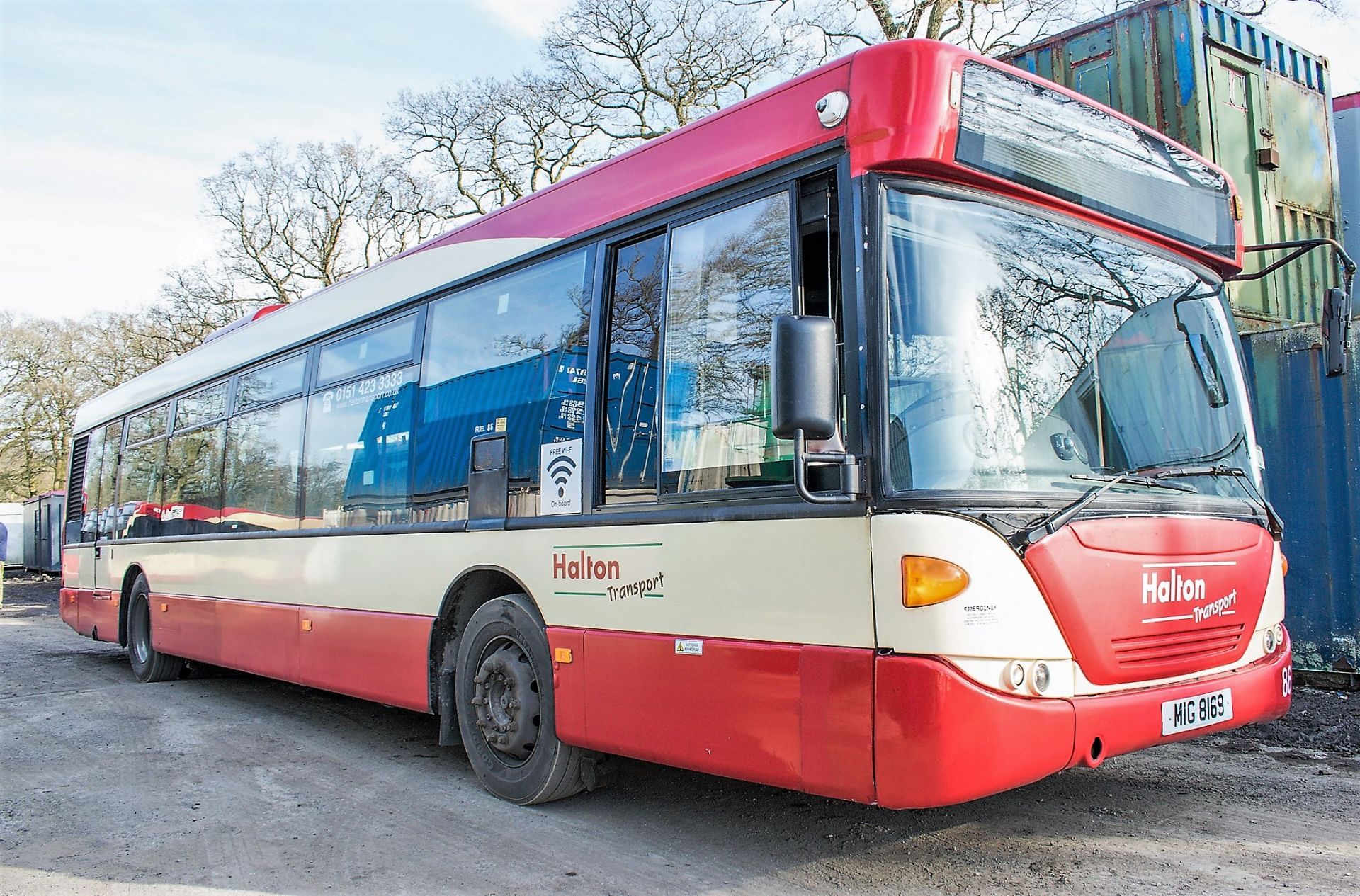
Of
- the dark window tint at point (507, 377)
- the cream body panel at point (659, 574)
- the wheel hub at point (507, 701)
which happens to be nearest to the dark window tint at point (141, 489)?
the cream body panel at point (659, 574)

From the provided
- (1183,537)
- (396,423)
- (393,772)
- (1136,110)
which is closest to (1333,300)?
(1183,537)

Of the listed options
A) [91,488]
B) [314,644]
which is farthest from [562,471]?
[91,488]

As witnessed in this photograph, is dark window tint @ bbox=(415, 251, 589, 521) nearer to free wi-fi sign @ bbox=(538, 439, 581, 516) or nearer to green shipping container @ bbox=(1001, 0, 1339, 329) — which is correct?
free wi-fi sign @ bbox=(538, 439, 581, 516)

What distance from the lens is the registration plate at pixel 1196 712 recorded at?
12.6ft

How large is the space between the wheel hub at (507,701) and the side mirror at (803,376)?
2.36m

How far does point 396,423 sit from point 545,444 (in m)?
1.69

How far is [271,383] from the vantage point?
8172mm

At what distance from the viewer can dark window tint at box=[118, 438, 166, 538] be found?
10172 millimetres

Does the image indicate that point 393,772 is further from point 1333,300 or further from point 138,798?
point 1333,300

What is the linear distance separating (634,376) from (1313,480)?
5.17 metres

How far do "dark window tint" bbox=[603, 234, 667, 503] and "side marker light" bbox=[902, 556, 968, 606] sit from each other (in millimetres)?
1313

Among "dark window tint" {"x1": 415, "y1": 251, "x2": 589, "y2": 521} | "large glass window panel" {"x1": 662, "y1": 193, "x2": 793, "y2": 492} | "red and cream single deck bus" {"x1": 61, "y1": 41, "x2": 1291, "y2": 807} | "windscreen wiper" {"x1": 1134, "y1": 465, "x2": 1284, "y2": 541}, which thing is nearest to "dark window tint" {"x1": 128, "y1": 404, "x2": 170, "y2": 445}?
"dark window tint" {"x1": 415, "y1": 251, "x2": 589, "y2": 521}

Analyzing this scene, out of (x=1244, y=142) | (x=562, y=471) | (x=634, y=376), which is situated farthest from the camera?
(x=1244, y=142)

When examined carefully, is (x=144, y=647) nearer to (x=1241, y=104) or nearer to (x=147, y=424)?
(x=147, y=424)
